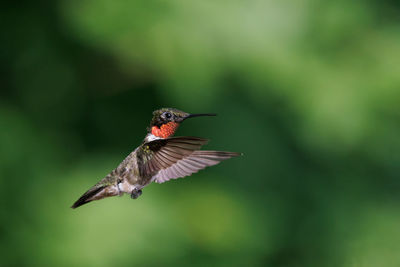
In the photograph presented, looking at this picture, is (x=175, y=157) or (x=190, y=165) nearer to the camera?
(x=175, y=157)

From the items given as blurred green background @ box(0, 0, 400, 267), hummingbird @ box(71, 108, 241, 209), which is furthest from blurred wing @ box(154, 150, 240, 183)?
blurred green background @ box(0, 0, 400, 267)

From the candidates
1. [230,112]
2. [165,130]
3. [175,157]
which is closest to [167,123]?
[165,130]

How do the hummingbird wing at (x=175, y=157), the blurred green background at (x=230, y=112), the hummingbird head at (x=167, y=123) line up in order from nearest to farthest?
the hummingbird wing at (x=175, y=157) < the hummingbird head at (x=167, y=123) < the blurred green background at (x=230, y=112)

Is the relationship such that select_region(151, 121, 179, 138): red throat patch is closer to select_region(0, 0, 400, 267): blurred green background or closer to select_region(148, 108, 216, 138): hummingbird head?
select_region(148, 108, 216, 138): hummingbird head

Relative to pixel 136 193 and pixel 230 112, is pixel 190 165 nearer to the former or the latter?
pixel 136 193

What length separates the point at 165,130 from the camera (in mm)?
746

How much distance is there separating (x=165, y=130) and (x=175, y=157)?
12cm

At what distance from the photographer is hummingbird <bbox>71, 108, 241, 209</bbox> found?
2.15 ft

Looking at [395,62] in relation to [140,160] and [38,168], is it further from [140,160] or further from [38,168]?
[140,160]

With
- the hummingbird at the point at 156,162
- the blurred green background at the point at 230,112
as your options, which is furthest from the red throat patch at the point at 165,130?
the blurred green background at the point at 230,112

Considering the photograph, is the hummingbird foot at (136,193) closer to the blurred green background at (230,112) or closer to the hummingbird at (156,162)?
the hummingbird at (156,162)

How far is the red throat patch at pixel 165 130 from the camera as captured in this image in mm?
726

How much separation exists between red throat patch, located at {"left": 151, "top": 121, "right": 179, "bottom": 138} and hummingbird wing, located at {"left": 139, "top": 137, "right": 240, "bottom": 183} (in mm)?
26

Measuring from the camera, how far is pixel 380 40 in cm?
203
